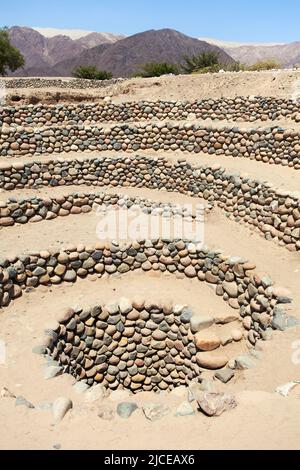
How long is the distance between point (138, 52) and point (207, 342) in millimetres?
84532

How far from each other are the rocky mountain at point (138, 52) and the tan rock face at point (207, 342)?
7617 cm

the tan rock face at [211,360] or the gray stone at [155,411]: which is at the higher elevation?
the gray stone at [155,411]

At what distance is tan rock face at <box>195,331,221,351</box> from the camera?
824cm

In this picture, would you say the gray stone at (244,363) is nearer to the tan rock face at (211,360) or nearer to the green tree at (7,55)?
the tan rock face at (211,360)

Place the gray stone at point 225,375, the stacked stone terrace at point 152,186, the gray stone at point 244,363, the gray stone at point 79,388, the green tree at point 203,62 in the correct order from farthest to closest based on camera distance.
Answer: the green tree at point 203,62, the stacked stone terrace at point 152,186, the gray stone at point 225,375, the gray stone at point 244,363, the gray stone at point 79,388

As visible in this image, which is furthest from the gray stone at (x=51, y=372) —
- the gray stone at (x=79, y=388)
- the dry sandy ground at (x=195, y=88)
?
the dry sandy ground at (x=195, y=88)

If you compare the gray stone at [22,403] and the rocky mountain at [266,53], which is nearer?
the gray stone at [22,403]

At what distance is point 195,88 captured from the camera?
20.3 m

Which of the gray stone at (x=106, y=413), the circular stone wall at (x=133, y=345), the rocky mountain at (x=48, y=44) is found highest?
the rocky mountain at (x=48, y=44)

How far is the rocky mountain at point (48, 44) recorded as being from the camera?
333ft

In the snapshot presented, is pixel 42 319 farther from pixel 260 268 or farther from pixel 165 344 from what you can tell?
pixel 260 268

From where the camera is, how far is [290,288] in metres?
8.28

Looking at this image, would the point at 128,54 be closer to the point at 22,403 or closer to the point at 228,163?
the point at 228,163
